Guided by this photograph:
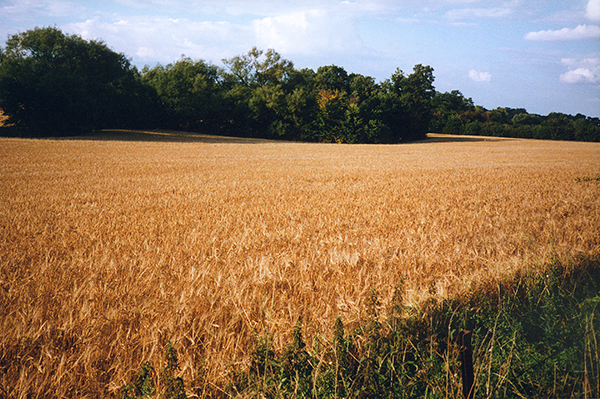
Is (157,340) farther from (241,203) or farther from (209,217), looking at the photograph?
(241,203)

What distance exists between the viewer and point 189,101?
1778 inches

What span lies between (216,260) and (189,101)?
45.4 meters

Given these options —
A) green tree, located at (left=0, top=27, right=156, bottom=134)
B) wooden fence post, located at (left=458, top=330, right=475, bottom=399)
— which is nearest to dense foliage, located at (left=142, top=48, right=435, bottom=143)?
green tree, located at (left=0, top=27, right=156, bottom=134)

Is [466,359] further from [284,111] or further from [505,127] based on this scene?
[505,127]

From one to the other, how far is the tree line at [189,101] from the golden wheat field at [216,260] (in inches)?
1182

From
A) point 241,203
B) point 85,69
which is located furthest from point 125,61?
point 241,203

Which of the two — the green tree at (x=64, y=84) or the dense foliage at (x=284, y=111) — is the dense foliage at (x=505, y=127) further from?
the green tree at (x=64, y=84)

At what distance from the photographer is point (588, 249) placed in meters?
4.26

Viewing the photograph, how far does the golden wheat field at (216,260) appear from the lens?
2221 mm

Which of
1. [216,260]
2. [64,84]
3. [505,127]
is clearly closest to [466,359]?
[216,260]

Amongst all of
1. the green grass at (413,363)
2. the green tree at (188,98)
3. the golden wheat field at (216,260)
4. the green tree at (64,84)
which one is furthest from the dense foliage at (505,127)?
the green grass at (413,363)

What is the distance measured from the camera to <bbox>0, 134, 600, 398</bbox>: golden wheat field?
7.29ft

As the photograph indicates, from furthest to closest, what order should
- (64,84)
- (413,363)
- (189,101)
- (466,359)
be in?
(189,101) < (64,84) < (413,363) < (466,359)

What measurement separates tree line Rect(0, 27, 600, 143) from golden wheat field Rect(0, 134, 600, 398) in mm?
30030
